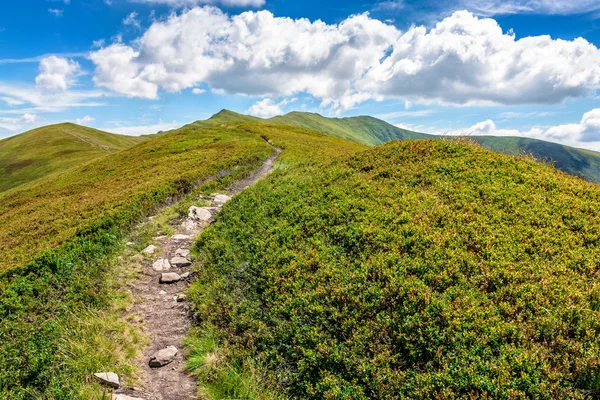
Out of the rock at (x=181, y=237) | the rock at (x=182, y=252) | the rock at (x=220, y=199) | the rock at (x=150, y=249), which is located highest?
the rock at (x=220, y=199)

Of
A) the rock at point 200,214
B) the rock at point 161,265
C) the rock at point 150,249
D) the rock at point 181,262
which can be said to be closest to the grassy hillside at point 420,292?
the rock at point 181,262

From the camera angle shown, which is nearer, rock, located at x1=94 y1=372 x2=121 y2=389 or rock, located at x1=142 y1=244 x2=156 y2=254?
rock, located at x1=94 y1=372 x2=121 y2=389

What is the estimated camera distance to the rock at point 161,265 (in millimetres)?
14234

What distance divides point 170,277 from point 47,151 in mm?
134539

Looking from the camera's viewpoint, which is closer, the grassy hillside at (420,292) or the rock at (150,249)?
the grassy hillside at (420,292)

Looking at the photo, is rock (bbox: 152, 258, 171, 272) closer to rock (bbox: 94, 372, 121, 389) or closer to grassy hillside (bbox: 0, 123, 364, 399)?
grassy hillside (bbox: 0, 123, 364, 399)

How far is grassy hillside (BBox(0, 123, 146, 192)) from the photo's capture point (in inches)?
3829

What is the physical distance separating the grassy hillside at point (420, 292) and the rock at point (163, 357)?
55cm

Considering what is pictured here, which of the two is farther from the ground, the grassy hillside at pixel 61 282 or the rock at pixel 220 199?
the rock at pixel 220 199

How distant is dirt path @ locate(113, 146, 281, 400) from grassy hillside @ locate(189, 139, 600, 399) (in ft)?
1.95

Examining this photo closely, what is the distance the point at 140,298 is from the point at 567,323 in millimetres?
13046

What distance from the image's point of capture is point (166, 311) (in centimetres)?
1123

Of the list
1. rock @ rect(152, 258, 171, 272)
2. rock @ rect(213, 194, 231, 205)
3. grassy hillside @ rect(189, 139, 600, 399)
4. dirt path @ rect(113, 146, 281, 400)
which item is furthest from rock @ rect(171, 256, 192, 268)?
rock @ rect(213, 194, 231, 205)

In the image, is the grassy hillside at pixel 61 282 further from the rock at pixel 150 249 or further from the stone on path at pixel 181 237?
the stone on path at pixel 181 237
